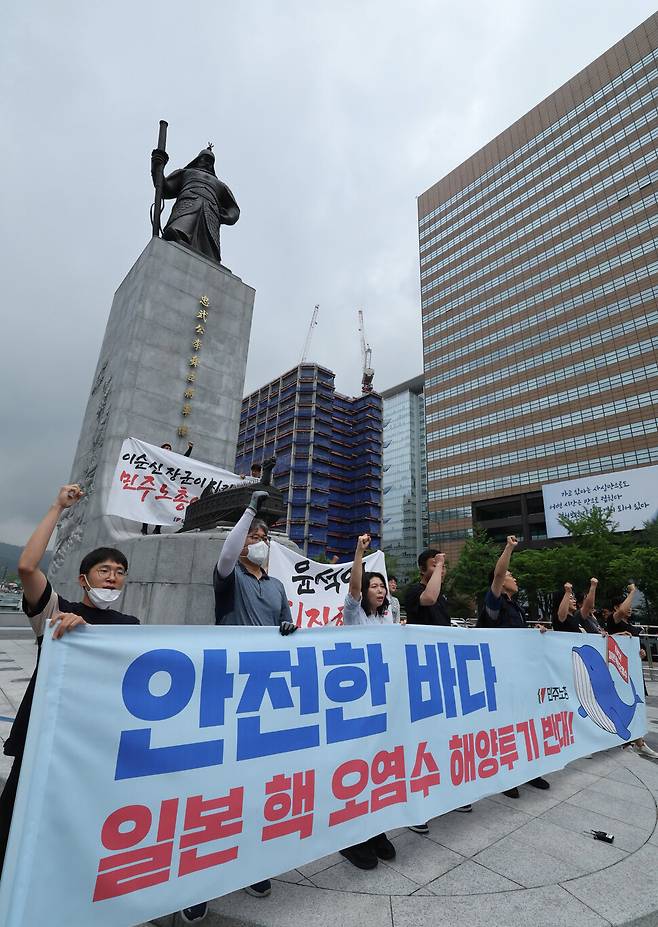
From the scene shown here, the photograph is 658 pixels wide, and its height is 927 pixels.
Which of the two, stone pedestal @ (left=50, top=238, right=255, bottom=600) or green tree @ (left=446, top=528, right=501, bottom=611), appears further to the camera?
green tree @ (left=446, top=528, right=501, bottom=611)

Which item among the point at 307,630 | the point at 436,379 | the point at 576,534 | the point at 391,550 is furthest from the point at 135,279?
the point at 391,550

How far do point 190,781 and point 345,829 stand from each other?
3.55 ft

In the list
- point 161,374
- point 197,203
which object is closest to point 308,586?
point 161,374

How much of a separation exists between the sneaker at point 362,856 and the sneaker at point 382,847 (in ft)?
0.19

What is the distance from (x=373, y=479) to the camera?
94938mm

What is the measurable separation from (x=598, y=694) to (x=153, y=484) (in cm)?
692

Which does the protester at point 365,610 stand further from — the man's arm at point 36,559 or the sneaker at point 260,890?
the man's arm at point 36,559

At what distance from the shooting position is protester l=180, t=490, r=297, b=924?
302 centimetres

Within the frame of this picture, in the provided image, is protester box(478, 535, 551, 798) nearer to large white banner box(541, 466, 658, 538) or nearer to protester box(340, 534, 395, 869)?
protester box(340, 534, 395, 869)

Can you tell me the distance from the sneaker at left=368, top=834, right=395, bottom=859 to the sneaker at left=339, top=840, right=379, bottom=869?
57mm

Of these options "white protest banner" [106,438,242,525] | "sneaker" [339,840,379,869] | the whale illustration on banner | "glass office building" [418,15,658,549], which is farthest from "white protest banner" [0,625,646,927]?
"glass office building" [418,15,658,549]

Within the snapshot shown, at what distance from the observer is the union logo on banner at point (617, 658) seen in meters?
5.73

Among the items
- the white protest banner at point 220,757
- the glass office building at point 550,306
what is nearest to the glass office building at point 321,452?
the glass office building at point 550,306

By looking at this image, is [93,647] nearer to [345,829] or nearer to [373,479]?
[345,829]
